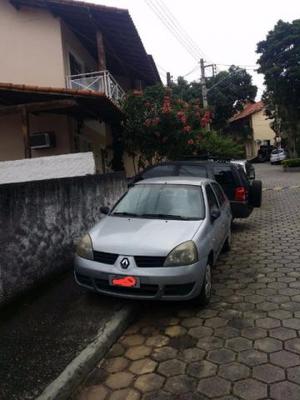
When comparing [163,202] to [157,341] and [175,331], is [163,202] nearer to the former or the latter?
[175,331]

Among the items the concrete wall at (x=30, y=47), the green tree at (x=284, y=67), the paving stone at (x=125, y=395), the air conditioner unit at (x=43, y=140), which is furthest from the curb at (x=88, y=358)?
the green tree at (x=284, y=67)

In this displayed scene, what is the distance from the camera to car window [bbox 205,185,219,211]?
5.64 m

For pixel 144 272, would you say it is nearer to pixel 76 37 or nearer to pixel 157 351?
pixel 157 351

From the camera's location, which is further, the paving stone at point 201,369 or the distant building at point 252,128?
the distant building at point 252,128

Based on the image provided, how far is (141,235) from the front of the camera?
4500 millimetres

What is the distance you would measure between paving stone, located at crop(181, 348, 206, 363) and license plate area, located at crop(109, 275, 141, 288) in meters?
0.87

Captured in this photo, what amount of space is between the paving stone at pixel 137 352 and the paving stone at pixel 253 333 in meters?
0.97

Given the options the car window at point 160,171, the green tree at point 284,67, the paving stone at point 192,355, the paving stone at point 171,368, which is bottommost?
the paving stone at point 171,368

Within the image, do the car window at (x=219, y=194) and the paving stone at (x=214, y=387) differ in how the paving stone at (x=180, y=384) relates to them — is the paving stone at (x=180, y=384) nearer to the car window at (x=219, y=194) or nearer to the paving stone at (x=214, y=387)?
the paving stone at (x=214, y=387)

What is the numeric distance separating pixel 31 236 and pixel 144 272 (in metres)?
1.91

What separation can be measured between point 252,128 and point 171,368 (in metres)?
47.6

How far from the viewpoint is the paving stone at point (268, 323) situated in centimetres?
401

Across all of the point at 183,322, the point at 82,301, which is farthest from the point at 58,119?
the point at 183,322

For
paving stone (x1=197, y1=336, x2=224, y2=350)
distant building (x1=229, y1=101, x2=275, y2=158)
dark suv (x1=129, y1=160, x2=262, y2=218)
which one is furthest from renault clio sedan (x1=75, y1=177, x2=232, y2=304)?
distant building (x1=229, y1=101, x2=275, y2=158)
